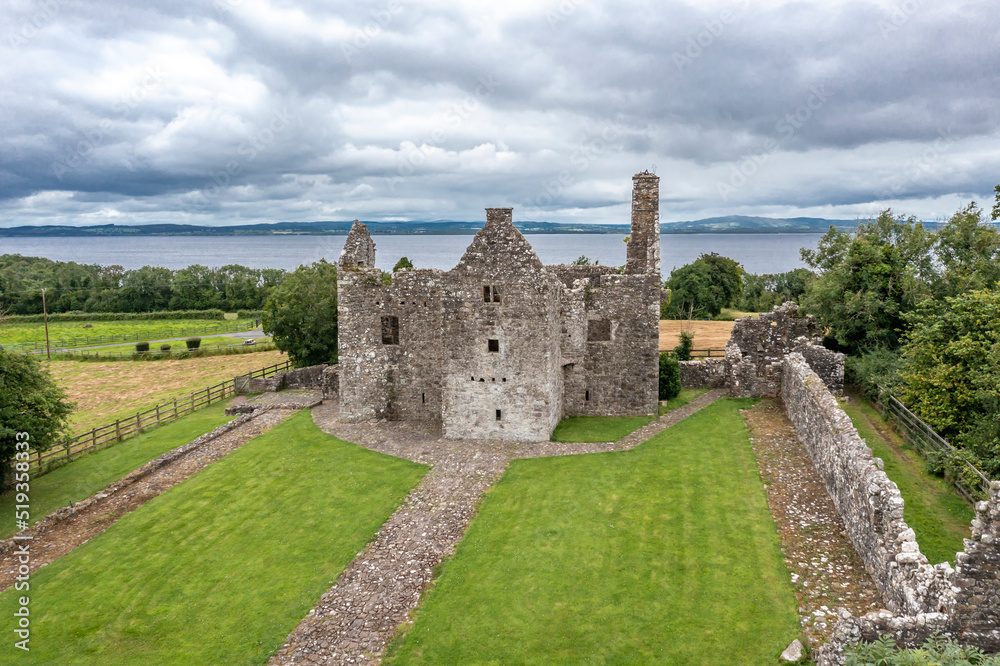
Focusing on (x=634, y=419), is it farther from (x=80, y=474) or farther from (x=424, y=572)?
(x=80, y=474)

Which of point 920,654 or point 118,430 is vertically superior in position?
point 920,654

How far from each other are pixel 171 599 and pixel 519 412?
1066 cm

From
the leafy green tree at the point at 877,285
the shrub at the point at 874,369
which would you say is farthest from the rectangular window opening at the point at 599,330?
the leafy green tree at the point at 877,285

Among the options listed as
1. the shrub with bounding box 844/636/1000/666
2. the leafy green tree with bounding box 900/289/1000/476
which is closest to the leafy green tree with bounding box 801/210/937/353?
the leafy green tree with bounding box 900/289/1000/476

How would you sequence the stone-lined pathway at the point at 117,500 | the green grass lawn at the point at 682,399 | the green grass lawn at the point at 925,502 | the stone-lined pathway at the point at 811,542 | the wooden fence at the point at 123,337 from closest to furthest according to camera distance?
the stone-lined pathway at the point at 811,542
the green grass lawn at the point at 925,502
the stone-lined pathway at the point at 117,500
the green grass lawn at the point at 682,399
the wooden fence at the point at 123,337

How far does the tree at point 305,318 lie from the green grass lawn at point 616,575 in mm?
17323

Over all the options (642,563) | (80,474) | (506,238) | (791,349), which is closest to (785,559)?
(642,563)

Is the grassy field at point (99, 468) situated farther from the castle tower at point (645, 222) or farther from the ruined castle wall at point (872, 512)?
the ruined castle wall at point (872, 512)

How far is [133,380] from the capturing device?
3559 centimetres

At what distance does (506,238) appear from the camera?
18.1 meters

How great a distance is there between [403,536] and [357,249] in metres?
11.9

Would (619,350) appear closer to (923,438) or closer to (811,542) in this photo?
(923,438)

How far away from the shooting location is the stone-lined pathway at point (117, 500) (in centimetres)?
1341

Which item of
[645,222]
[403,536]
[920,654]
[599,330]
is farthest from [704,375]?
[920,654]
